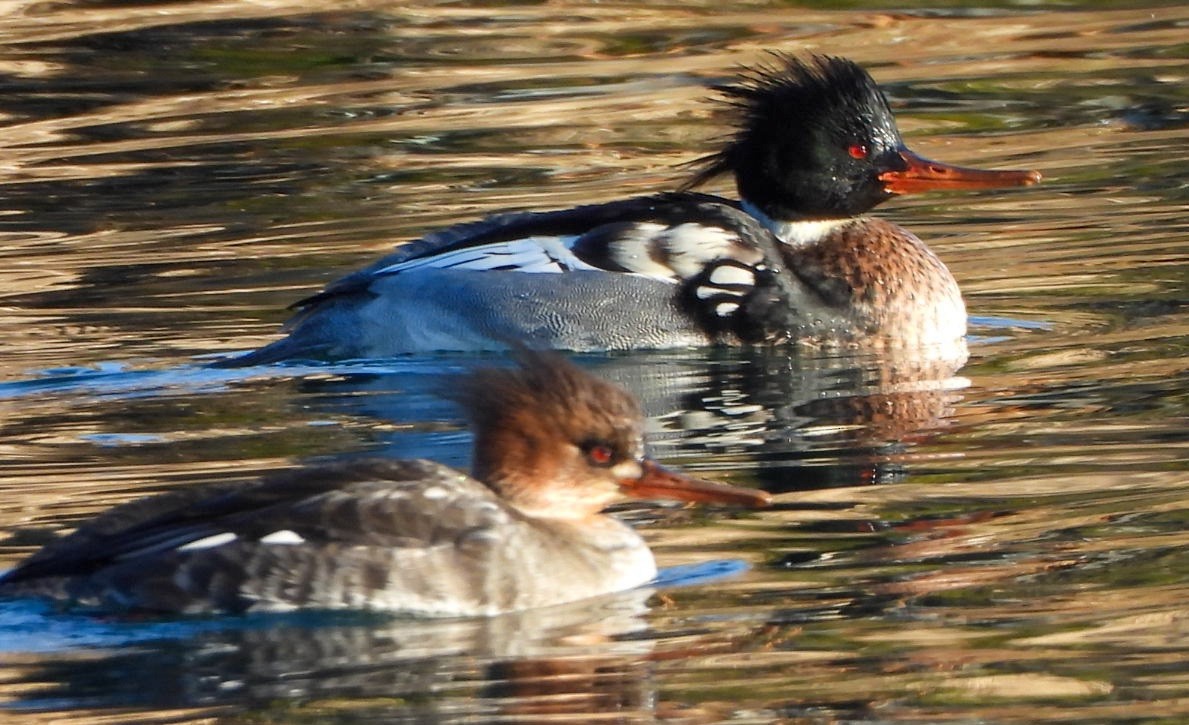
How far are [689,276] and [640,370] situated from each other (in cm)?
61

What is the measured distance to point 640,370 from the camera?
10.6m

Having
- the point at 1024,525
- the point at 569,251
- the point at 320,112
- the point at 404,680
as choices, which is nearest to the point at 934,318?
the point at 569,251

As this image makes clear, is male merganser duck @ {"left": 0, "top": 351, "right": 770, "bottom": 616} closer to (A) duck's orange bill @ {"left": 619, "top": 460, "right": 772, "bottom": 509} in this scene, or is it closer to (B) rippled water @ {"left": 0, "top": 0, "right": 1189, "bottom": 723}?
(A) duck's orange bill @ {"left": 619, "top": 460, "right": 772, "bottom": 509}

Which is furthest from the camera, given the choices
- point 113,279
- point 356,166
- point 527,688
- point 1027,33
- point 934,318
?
point 1027,33

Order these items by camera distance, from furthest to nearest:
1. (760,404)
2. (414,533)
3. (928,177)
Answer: (928,177), (760,404), (414,533)

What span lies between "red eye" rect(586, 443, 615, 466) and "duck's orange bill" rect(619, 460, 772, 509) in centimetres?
9

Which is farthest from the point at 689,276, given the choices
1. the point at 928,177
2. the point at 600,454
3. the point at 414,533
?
the point at 414,533

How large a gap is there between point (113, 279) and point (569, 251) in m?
3.23

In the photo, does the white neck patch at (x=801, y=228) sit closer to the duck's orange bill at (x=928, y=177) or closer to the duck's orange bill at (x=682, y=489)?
the duck's orange bill at (x=928, y=177)

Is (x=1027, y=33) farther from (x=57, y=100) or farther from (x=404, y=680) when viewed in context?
(x=404, y=680)

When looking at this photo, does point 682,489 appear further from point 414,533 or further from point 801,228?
point 801,228

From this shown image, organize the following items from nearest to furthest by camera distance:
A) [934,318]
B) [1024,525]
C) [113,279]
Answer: [1024,525] < [934,318] < [113,279]

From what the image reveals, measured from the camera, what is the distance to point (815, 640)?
20.0 ft

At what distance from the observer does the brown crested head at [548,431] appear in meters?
6.92
